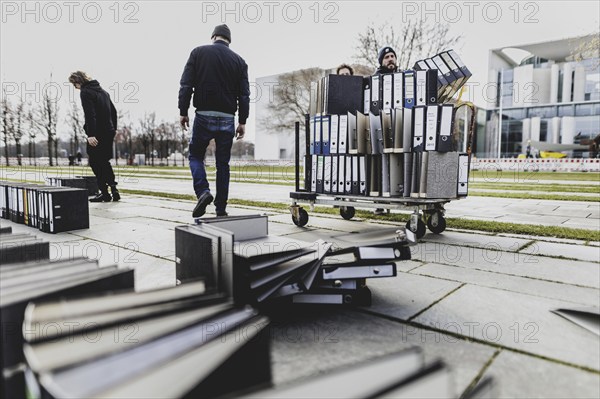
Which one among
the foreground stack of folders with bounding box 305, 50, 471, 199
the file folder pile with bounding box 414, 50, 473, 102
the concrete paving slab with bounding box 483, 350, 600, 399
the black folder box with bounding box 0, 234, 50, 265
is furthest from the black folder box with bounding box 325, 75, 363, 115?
the concrete paving slab with bounding box 483, 350, 600, 399

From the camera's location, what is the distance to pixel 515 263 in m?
2.96

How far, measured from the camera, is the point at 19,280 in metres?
1.18

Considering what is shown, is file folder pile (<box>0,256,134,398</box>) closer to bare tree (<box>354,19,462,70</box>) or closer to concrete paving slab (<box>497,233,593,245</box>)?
concrete paving slab (<box>497,233,593,245</box>)

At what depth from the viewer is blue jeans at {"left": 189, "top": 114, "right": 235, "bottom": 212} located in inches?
195

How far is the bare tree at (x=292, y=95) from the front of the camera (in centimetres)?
3866

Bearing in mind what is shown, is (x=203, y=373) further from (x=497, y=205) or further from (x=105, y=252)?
(x=497, y=205)

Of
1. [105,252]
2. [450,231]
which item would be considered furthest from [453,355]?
[450,231]

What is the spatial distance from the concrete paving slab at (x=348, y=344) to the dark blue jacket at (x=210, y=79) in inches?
137

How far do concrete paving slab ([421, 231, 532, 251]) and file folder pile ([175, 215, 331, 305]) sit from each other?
205 centimetres

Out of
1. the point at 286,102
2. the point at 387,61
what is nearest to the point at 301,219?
the point at 387,61

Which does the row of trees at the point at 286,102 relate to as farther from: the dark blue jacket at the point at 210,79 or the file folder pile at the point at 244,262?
the file folder pile at the point at 244,262

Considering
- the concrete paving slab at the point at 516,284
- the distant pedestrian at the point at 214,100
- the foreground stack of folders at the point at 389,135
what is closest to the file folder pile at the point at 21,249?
the concrete paving slab at the point at 516,284

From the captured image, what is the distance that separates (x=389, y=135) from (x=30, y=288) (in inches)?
141

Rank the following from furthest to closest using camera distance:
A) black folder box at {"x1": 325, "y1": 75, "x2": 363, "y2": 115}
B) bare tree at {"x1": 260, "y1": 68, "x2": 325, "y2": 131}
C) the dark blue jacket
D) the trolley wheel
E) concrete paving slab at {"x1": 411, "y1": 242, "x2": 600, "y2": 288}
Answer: bare tree at {"x1": 260, "y1": 68, "x2": 325, "y2": 131}
the dark blue jacket
black folder box at {"x1": 325, "y1": 75, "x2": 363, "y2": 115}
the trolley wheel
concrete paving slab at {"x1": 411, "y1": 242, "x2": 600, "y2": 288}
